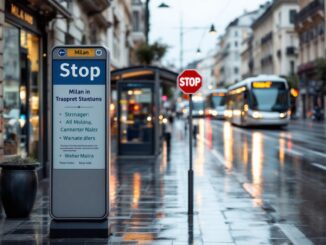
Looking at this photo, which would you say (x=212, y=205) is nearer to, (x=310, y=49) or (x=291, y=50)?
(x=310, y=49)

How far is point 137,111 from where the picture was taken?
75.6ft

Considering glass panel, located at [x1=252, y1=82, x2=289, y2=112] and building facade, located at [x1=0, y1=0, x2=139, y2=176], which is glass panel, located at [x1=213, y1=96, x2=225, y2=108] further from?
building facade, located at [x1=0, y1=0, x2=139, y2=176]

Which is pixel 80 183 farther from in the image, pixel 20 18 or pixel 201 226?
pixel 20 18

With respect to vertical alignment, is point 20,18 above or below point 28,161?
→ above

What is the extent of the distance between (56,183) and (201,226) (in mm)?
2269

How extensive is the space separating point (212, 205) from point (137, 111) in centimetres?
1116

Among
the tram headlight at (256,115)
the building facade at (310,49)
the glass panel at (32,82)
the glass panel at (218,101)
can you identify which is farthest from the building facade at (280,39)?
the glass panel at (32,82)

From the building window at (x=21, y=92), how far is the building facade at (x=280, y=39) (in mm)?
72101

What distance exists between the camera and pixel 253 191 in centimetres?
1419

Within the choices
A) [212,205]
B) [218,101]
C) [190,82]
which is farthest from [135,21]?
[212,205]

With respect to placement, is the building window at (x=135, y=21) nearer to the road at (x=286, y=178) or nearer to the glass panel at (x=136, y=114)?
the road at (x=286, y=178)

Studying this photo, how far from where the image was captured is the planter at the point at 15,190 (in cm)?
1084

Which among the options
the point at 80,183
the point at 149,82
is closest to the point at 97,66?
the point at 80,183

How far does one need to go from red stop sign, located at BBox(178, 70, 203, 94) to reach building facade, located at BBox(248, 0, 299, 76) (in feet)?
249
